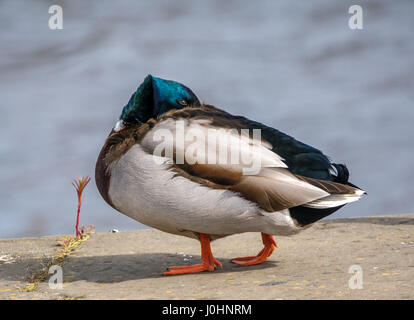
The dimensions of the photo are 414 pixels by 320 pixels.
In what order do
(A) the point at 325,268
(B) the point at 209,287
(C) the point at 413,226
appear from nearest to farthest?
(B) the point at 209,287 < (A) the point at 325,268 < (C) the point at 413,226

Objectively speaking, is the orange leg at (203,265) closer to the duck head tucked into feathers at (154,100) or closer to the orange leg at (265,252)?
the orange leg at (265,252)

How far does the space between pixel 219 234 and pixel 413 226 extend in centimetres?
280

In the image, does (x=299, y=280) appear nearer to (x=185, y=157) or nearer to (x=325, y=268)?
(x=325, y=268)

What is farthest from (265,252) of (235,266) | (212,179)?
(212,179)

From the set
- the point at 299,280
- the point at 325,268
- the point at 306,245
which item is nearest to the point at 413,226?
the point at 306,245

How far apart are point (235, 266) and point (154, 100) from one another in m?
1.57

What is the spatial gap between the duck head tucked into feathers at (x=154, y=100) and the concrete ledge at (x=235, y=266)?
131cm

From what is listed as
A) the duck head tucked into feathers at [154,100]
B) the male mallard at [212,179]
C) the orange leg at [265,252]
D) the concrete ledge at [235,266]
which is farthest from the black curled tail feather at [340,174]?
the duck head tucked into feathers at [154,100]

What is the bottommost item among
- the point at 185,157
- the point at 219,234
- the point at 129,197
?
the point at 219,234

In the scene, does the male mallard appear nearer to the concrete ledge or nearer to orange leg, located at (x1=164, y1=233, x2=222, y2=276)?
orange leg, located at (x1=164, y1=233, x2=222, y2=276)

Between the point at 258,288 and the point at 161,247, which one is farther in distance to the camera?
the point at 161,247

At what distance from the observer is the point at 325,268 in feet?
16.1

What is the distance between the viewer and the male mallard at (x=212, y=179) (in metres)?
4.58

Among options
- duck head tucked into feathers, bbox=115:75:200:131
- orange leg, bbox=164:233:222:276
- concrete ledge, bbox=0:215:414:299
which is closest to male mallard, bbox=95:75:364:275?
orange leg, bbox=164:233:222:276
